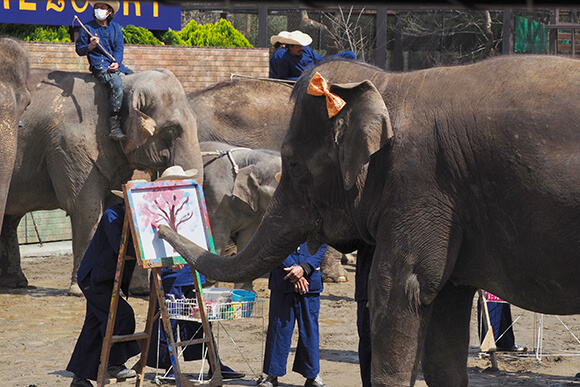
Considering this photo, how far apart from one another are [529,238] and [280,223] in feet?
4.54

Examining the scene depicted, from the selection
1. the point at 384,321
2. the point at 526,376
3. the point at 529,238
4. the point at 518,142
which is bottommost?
the point at 526,376

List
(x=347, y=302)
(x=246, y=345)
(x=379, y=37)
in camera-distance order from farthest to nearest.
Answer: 1. (x=379, y=37)
2. (x=347, y=302)
3. (x=246, y=345)

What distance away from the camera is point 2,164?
5.95 m

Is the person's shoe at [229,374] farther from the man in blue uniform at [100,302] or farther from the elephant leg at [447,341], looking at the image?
the elephant leg at [447,341]

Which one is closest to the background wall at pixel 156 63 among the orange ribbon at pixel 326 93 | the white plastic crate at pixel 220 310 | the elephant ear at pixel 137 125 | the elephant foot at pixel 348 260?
the elephant ear at pixel 137 125

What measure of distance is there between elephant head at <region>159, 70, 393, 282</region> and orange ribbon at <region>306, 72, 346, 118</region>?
1.9 inches

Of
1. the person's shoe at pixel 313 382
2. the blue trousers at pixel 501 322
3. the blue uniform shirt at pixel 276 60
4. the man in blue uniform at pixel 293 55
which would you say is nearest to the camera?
the person's shoe at pixel 313 382

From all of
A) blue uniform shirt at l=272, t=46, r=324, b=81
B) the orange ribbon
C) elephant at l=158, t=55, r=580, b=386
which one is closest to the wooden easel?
elephant at l=158, t=55, r=580, b=386

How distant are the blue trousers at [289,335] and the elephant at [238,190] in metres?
2.85

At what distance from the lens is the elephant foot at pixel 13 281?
34.0 feet

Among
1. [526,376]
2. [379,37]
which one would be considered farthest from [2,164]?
[379,37]

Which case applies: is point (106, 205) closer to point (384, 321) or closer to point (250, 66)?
point (250, 66)

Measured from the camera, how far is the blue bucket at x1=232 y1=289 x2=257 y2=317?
19.3 feet

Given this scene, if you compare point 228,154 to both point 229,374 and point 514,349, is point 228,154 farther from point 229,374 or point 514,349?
point 514,349
